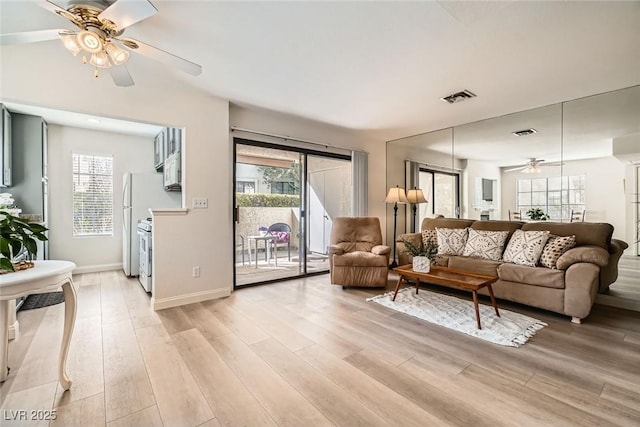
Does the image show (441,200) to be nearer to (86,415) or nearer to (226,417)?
(226,417)

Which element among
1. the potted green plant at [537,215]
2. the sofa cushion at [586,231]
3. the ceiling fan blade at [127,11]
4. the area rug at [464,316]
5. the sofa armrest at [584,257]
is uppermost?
the ceiling fan blade at [127,11]

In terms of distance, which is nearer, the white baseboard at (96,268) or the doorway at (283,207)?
the doorway at (283,207)

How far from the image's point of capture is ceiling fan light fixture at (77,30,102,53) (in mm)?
1730

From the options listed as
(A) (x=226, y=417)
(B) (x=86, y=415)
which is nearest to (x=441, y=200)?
(A) (x=226, y=417)

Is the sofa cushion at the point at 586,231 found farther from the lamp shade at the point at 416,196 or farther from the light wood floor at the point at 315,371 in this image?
the lamp shade at the point at 416,196

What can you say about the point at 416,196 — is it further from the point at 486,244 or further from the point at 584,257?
the point at 584,257

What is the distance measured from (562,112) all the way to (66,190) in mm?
7490

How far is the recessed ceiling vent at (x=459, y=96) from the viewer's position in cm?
322

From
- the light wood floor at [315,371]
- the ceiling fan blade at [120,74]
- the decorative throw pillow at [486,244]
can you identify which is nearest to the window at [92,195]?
the light wood floor at [315,371]

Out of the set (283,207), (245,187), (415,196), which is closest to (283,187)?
(283,207)

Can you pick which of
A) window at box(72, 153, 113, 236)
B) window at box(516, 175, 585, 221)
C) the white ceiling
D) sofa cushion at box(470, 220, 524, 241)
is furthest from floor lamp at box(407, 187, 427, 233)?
window at box(72, 153, 113, 236)

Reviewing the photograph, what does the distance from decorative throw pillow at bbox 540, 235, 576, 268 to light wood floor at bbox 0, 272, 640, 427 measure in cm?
58

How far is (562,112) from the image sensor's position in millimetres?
3510

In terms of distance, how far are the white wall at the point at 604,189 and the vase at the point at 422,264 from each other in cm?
227
